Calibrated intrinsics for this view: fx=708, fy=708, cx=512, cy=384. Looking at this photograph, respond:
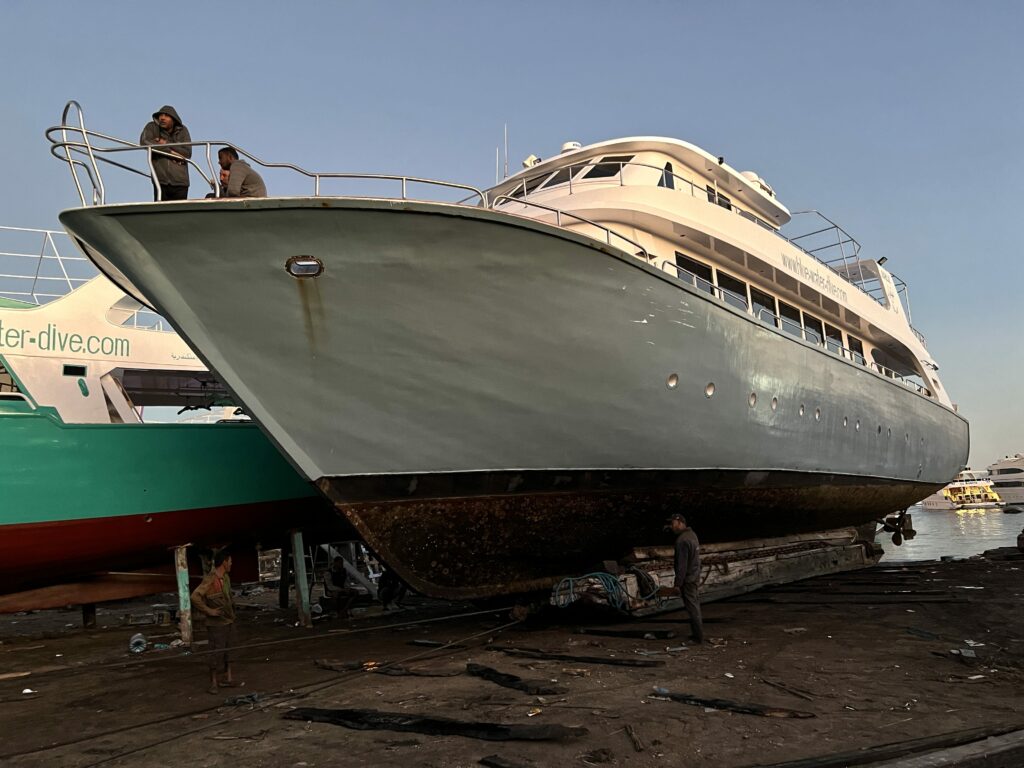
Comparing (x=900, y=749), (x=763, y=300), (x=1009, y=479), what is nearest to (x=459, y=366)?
(x=900, y=749)

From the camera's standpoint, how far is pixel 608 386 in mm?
6949

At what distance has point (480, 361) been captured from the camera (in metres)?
6.34

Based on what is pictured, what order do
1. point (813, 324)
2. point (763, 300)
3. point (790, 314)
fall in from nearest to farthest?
point (763, 300) → point (790, 314) → point (813, 324)

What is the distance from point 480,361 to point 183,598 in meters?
4.94

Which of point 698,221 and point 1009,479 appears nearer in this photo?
point 698,221

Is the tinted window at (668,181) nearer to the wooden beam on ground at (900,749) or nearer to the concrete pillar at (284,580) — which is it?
the wooden beam on ground at (900,749)

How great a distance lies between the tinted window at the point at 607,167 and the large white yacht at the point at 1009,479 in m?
71.1

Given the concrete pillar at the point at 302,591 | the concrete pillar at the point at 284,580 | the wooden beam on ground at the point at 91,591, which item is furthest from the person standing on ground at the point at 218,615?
the concrete pillar at the point at 284,580

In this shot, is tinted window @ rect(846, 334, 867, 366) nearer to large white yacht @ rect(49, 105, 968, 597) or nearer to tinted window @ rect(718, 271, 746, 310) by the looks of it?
tinted window @ rect(718, 271, 746, 310)

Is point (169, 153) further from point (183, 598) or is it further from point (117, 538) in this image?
point (117, 538)

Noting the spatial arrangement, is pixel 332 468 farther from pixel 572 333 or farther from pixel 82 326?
pixel 82 326

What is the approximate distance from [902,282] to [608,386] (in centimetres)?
1466

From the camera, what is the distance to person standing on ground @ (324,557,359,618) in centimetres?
990

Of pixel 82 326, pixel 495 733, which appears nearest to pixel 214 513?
pixel 82 326
